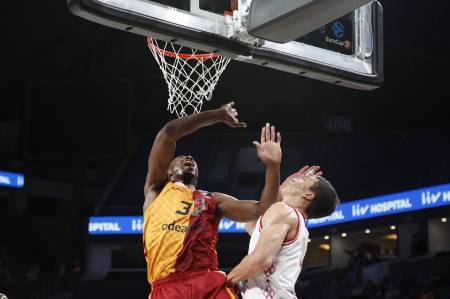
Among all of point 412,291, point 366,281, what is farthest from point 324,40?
point 366,281

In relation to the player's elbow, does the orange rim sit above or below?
above

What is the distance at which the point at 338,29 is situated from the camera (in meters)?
5.22

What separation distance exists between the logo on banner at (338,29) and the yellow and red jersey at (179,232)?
1693mm

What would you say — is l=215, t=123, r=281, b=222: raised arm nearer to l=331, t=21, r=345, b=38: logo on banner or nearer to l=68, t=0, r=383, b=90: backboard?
l=68, t=0, r=383, b=90: backboard

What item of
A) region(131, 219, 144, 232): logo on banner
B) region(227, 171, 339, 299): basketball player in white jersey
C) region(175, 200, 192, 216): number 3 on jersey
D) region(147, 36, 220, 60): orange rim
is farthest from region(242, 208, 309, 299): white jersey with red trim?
region(131, 219, 144, 232): logo on banner

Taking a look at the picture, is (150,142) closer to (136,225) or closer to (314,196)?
(136,225)

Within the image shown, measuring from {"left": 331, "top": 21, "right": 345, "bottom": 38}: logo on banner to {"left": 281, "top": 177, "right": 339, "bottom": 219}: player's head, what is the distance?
1.60 meters

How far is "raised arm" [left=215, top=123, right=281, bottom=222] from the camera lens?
3.71 metres

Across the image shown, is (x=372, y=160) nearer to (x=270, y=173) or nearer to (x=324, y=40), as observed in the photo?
(x=324, y=40)

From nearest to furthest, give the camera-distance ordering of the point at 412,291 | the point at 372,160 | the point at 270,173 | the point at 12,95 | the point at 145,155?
the point at 270,173, the point at 412,291, the point at 372,160, the point at 145,155, the point at 12,95

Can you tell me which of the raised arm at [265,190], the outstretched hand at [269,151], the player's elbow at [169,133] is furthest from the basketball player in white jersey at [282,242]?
the player's elbow at [169,133]

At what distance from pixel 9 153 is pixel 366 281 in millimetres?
11805

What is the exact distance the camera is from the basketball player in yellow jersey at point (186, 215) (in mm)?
3883

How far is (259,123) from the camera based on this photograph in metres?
20.6
